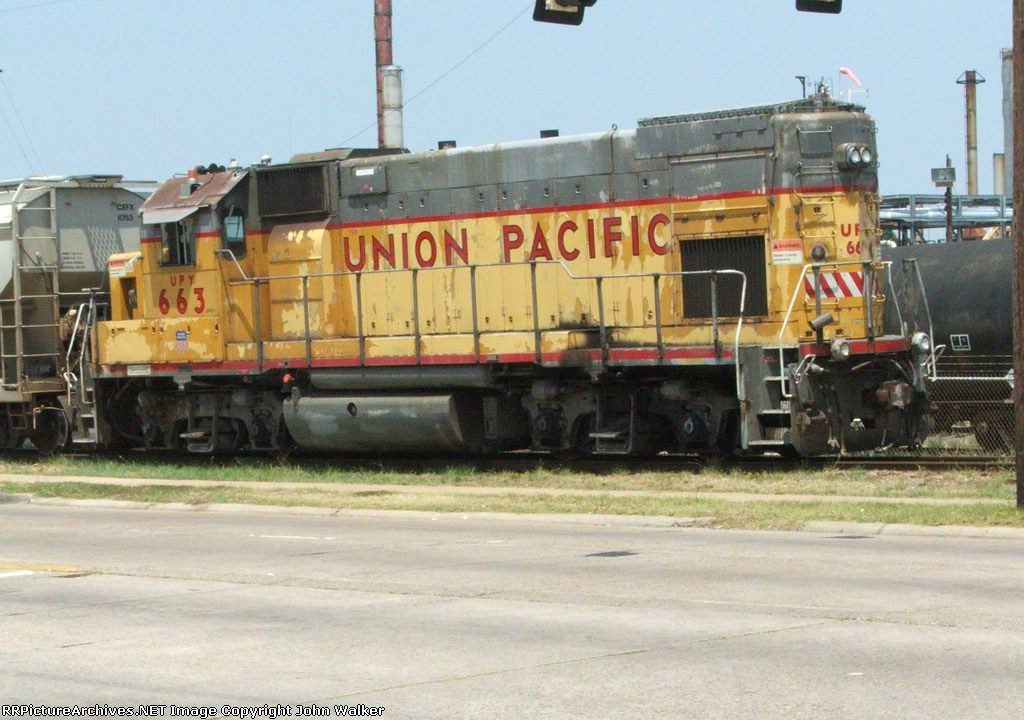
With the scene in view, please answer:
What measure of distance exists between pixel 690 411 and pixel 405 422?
169 inches

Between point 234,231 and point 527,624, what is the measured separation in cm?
1480

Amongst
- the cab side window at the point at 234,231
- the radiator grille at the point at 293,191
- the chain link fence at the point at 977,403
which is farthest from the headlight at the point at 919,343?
the cab side window at the point at 234,231

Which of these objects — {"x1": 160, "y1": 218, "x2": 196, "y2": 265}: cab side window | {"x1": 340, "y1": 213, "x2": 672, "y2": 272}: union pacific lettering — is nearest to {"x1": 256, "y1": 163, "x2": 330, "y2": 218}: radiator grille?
{"x1": 340, "y1": 213, "x2": 672, "y2": 272}: union pacific lettering

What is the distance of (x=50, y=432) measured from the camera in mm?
26781

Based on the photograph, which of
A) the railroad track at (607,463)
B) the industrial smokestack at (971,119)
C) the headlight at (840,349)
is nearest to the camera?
the headlight at (840,349)

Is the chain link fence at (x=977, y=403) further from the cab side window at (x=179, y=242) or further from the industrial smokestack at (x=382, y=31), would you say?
the industrial smokestack at (x=382, y=31)

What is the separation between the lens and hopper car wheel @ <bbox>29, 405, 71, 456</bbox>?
26312 millimetres

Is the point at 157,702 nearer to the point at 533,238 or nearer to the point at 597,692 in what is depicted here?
the point at 597,692

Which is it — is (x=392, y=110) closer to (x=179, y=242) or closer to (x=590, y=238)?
(x=179, y=242)

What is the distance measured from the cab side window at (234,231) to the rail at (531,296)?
0.45ft

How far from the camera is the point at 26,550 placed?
15.0 m

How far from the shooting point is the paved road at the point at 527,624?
7727 mm

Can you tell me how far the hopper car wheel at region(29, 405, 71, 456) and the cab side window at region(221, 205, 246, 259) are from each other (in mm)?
5131

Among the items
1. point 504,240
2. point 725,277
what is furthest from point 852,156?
point 504,240
